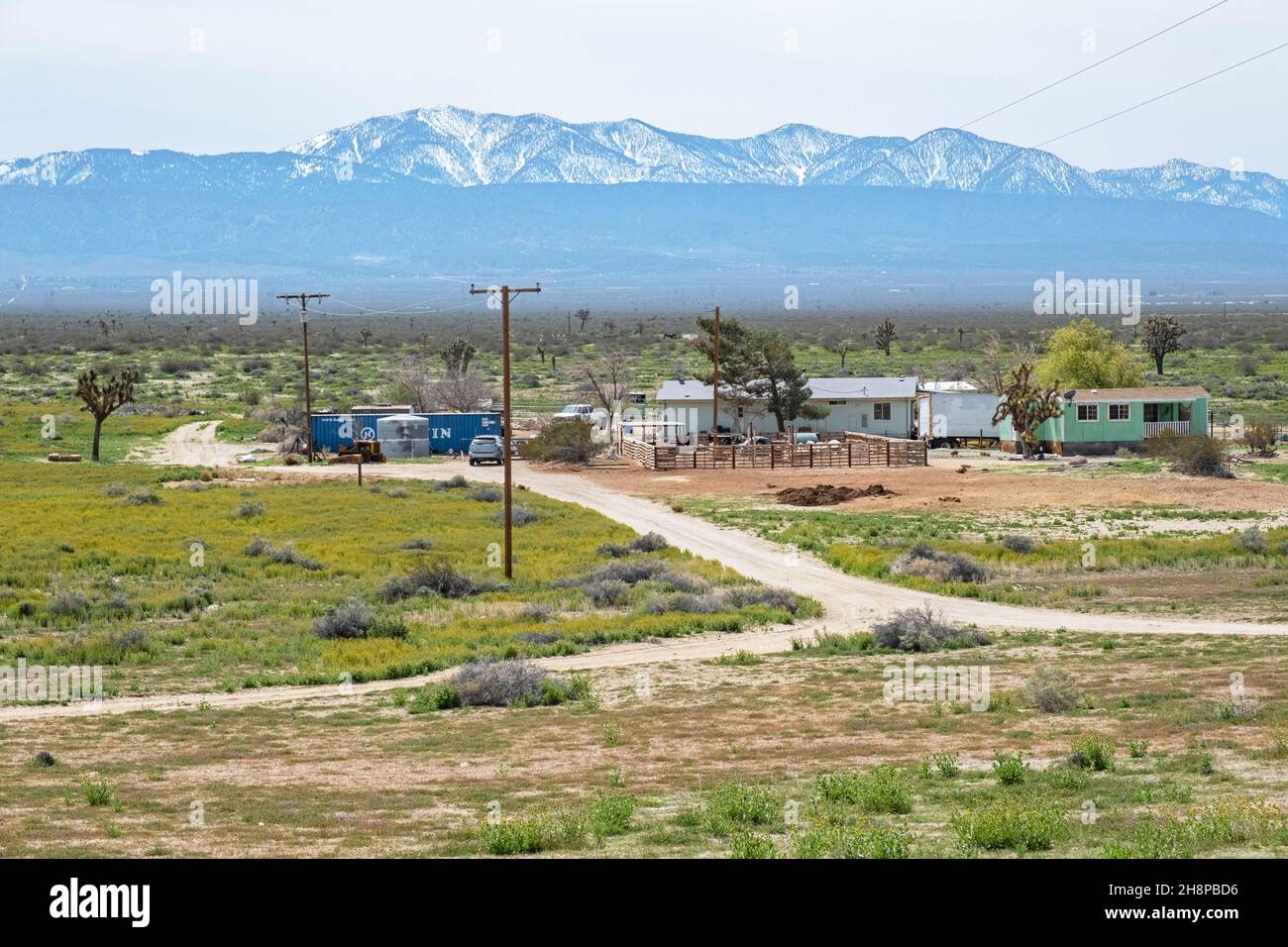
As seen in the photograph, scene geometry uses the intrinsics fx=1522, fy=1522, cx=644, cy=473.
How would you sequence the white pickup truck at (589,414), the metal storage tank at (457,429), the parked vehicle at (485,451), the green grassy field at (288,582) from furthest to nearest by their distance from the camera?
the white pickup truck at (589,414)
the metal storage tank at (457,429)
the parked vehicle at (485,451)
the green grassy field at (288,582)

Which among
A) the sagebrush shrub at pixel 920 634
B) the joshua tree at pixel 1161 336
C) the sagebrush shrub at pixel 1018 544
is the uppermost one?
the joshua tree at pixel 1161 336

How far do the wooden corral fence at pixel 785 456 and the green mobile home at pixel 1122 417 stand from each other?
310 inches

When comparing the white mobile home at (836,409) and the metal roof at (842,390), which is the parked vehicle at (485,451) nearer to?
the metal roof at (842,390)

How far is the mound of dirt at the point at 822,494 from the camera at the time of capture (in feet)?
174

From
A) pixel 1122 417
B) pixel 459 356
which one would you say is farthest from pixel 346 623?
pixel 459 356

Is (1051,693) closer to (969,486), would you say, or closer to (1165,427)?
(969,486)

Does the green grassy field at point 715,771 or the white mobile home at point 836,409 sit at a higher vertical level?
the white mobile home at point 836,409

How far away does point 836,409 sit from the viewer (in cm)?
7500

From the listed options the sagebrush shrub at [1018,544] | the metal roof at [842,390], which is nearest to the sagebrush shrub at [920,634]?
the sagebrush shrub at [1018,544]

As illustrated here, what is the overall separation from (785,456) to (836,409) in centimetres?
991

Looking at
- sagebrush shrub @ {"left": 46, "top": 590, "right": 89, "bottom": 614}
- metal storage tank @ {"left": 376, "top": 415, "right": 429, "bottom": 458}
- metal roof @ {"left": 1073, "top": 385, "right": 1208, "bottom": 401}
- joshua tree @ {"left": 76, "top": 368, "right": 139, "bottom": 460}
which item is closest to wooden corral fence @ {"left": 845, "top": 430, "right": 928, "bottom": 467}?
metal roof @ {"left": 1073, "top": 385, "right": 1208, "bottom": 401}

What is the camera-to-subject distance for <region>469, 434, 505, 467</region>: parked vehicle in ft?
222

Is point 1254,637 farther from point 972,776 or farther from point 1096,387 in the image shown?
point 1096,387
